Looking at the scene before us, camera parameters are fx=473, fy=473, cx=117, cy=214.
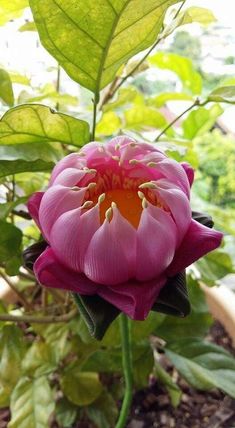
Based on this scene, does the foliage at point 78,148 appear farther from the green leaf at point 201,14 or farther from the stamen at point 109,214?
the stamen at point 109,214

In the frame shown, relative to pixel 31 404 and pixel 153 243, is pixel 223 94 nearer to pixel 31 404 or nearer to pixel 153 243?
pixel 153 243

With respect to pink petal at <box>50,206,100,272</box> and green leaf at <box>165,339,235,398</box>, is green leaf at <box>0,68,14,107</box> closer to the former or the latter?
pink petal at <box>50,206,100,272</box>

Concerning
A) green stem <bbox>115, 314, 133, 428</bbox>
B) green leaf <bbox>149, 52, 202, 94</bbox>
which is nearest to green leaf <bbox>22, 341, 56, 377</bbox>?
green stem <bbox>115, 314, 133, 428</bbox>

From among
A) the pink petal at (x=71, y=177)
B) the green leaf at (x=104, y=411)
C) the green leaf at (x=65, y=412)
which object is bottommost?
the green leaf at (x=65, y=412)

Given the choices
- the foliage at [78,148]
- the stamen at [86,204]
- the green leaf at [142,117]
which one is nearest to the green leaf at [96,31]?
the foliage at [78,148]

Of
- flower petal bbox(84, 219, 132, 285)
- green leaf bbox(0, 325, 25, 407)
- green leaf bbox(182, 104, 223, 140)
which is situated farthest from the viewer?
green leaf bbox(182, 104, 223, 140)

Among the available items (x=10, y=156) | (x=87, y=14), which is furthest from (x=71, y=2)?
(x=10, y=156)

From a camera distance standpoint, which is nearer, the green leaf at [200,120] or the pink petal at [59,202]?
the pink petal at [59,202]
